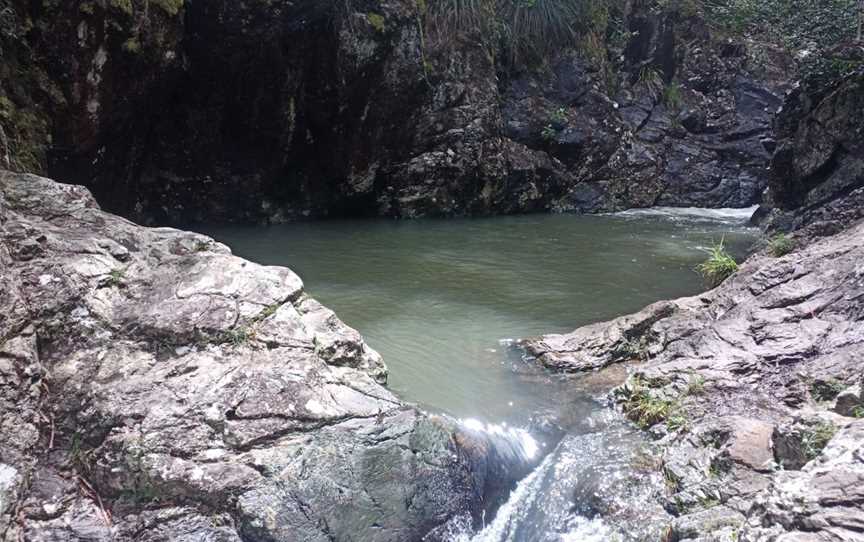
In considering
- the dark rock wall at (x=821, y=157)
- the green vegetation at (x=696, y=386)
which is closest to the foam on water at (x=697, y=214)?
the dark rock wall at (x=821, y=157)

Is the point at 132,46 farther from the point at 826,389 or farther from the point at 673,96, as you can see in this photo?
the point at 673,96

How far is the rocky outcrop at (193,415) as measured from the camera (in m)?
3.17

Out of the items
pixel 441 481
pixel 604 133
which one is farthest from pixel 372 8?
pixel 441 481

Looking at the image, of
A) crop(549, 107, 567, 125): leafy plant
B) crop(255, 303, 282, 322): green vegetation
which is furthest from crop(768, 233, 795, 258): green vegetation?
crop(549, 107, 567, 125): leafy plant

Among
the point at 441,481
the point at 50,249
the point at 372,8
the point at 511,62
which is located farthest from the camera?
the point at 511,62

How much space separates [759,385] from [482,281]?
3.93 m

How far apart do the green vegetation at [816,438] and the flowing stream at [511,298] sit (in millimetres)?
938

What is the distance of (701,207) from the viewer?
14.2 m

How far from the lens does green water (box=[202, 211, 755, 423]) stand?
5.04 meters

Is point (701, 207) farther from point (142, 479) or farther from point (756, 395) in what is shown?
point (142, 479)

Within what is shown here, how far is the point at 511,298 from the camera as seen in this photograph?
711cm

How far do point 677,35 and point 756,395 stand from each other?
527 inches

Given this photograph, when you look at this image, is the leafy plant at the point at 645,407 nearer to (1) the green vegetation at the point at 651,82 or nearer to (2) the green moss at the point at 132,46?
(2) the green moss at the point at 132,46

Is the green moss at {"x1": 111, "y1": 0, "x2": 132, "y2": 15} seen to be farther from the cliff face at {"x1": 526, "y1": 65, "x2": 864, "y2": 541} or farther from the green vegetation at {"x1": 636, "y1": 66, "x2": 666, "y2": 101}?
the green vegetation at {"x1": 636, "y1": 66, "x2": 666, "y2": 101}
